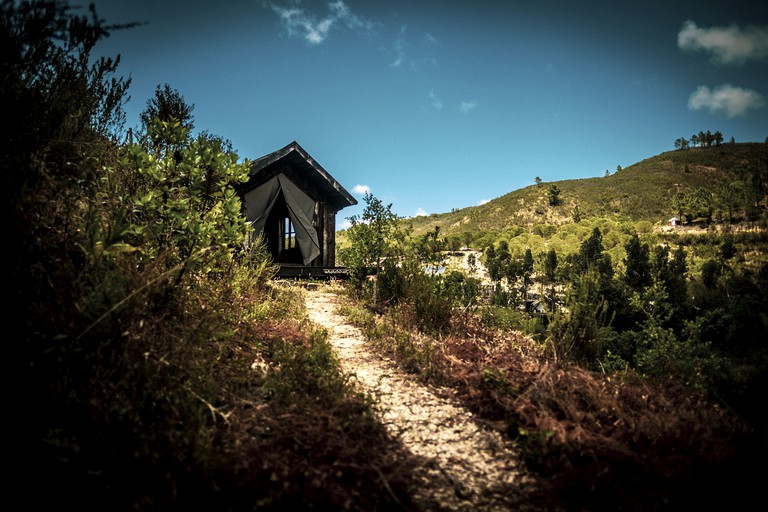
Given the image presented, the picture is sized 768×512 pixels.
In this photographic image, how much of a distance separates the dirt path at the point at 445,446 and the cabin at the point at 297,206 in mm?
7949

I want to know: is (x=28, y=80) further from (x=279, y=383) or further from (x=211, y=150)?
(x=279, y=383)

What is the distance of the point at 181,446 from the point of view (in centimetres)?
203

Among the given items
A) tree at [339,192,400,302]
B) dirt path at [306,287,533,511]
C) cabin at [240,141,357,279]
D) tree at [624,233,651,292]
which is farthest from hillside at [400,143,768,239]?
dirt path at [306,287,533,511]

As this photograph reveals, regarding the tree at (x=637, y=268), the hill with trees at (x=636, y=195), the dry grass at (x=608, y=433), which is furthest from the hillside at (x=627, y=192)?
the dry grass at (x=608, y=433)

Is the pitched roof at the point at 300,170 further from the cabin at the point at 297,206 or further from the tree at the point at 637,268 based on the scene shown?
the tree at the point at 637,268

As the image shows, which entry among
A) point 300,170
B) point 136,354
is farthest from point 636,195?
point 136,354

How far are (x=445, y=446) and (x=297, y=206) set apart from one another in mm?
10678

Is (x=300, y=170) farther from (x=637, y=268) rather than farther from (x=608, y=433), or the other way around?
(x=608, y=433)

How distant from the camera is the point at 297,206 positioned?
12125 millimetres

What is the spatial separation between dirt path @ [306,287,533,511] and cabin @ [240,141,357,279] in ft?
26.1

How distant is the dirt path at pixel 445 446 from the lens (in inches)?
79.6

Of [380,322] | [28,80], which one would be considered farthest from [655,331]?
[28,80]

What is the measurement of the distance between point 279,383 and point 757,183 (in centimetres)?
4214

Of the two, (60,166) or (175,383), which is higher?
(60,166)
